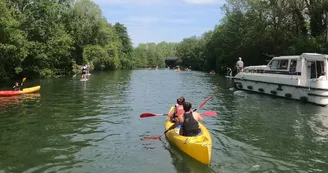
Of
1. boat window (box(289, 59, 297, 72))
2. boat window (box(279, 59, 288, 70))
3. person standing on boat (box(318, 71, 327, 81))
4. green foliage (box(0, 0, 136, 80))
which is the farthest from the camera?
green foliage (box(0, 0, 136, 80))

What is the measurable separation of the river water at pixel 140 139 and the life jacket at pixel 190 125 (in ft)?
2.27

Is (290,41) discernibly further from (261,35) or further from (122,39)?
(122,39)

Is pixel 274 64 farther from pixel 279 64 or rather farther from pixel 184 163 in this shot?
pixel 184 163

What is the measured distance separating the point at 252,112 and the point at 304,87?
5381 millimetres

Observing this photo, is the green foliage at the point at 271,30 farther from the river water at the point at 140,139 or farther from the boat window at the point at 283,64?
the river water at the point at 140,139

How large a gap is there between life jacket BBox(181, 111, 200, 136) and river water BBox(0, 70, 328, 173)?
0.69 metres

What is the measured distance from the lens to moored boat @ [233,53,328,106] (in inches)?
733

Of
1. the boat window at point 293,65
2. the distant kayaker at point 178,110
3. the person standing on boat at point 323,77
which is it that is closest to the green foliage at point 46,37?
the distant kayaker at point 178,110

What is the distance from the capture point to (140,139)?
36.2 ft

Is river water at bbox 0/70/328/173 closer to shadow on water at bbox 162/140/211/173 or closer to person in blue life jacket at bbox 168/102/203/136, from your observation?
shadow on water at bbox 162/140/211/173

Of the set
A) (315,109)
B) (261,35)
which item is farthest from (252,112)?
(261,35)

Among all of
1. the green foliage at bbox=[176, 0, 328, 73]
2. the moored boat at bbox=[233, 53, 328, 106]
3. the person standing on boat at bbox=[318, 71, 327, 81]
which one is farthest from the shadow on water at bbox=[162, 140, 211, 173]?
the green foliage at bbox=[176, 0, 328, 73]

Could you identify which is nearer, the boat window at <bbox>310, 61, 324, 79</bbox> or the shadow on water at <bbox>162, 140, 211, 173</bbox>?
the shadow on water at <bbox>162, 140, 211, 173</bbox>

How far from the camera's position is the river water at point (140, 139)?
8375 millimetres
